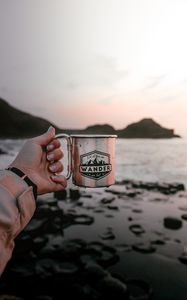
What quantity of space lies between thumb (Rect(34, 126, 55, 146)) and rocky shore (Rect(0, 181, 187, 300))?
347 centimetres

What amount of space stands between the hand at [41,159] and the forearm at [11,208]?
0.19 metres

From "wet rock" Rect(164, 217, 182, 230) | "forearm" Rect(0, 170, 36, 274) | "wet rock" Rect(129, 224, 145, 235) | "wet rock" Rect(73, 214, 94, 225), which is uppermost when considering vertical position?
"forearm" Rect(0, 170, 36, 274)

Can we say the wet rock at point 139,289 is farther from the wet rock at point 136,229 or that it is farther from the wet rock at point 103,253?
the wet rock at point 136,229

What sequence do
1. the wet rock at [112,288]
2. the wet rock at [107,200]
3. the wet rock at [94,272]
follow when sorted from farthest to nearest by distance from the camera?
the wet rock at [107,200]
the wet rock at [94,272]
the wet rock at [112,288]

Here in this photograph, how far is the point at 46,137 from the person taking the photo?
2.04 metres

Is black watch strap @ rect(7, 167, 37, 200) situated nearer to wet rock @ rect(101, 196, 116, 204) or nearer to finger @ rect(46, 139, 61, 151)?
finger @ rect(46, 139, 61, 151)

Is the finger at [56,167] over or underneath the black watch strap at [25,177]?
over

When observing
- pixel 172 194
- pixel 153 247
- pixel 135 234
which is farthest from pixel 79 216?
pixel 172 194

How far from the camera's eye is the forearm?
5.35 ft

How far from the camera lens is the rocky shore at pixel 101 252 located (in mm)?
5781

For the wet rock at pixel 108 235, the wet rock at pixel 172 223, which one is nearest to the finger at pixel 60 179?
the wet rock at pixel 108 235

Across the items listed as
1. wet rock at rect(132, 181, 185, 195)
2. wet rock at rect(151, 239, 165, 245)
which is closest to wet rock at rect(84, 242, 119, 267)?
wet rock at rect(151, 239, 165, 245)

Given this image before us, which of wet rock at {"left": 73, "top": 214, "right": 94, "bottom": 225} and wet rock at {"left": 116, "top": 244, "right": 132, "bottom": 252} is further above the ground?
wet rock at {"left": 73, "top": 214, "right": 94, "bottom": 225}

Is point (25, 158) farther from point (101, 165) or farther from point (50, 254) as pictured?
point (50, 254)
